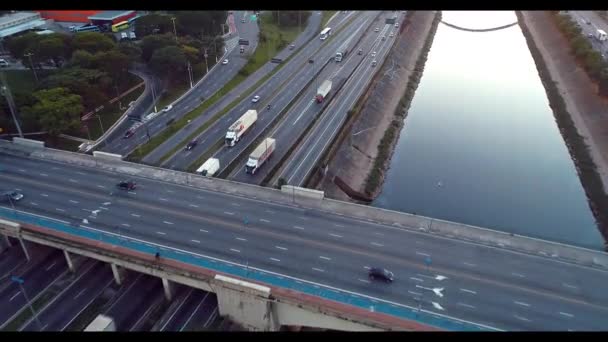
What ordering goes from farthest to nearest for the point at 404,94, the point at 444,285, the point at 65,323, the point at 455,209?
the point at 404,94
the point at 455,209
the point at 65,323
the point at 444,285

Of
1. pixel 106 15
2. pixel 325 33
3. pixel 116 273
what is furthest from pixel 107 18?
pixel 116 273

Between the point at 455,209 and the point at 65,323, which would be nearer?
the point at 65,323

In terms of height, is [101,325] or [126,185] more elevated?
[126,185]

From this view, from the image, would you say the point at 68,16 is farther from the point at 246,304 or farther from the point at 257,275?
the point at 246,304

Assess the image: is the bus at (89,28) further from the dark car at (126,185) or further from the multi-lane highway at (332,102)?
the dark car at (126,185)

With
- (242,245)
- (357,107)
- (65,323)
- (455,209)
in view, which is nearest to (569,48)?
(357,107)

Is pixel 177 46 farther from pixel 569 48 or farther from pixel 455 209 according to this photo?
pixel 569 48
